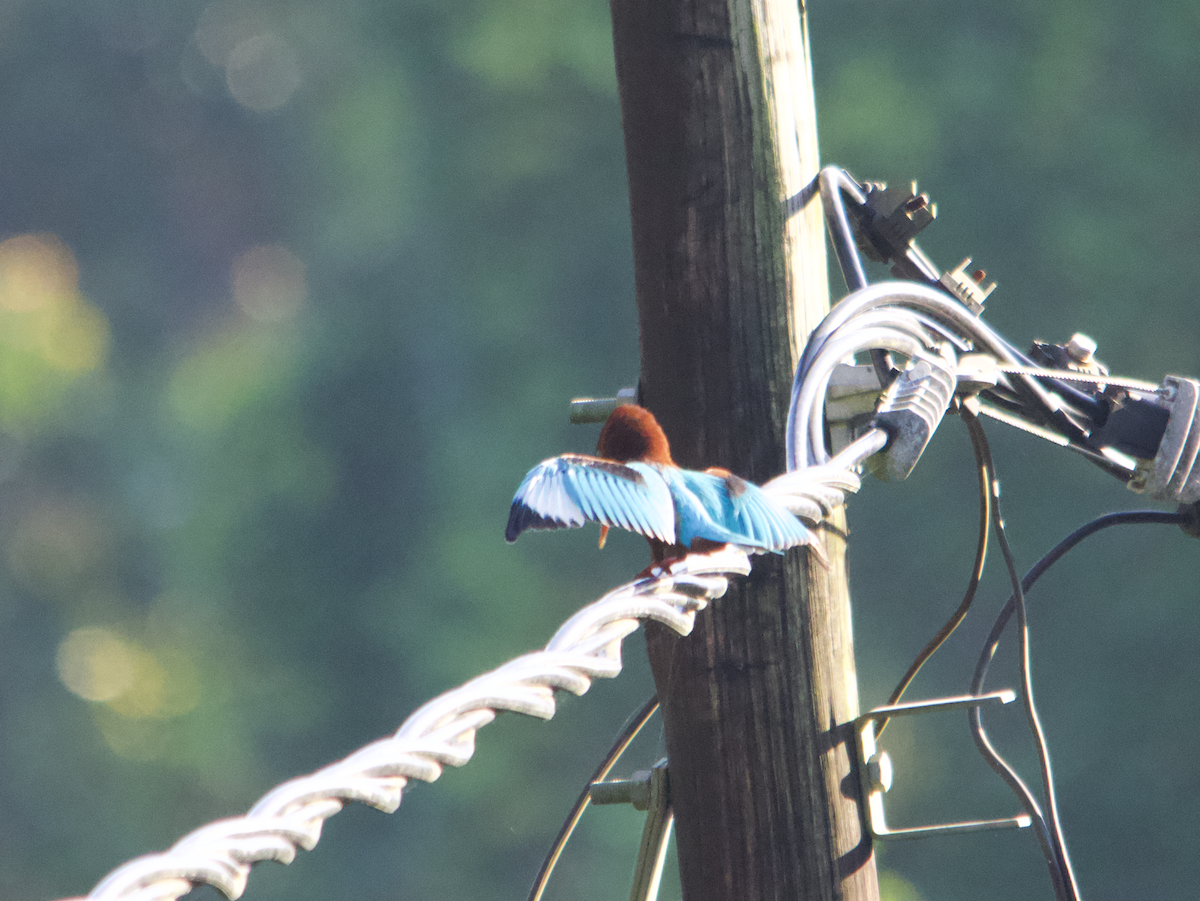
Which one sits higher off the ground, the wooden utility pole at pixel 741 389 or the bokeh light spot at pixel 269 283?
the bokeh light spot at pixel 269 283

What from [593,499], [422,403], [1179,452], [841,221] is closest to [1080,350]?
[1179,452]

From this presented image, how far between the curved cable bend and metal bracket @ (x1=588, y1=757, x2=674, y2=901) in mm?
443

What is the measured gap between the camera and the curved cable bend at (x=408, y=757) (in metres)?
0.50

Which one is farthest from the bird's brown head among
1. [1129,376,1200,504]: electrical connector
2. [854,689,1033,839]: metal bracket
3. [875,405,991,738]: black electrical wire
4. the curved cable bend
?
[1129,376,1200,504]: electrical connector

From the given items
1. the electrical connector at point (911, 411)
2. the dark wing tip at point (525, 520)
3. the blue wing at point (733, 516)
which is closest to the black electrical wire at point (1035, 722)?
the electrical connector at point (911, 411)

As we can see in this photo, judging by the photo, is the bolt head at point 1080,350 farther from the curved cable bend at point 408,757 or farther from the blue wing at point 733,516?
the curved cable bend at point 408,757

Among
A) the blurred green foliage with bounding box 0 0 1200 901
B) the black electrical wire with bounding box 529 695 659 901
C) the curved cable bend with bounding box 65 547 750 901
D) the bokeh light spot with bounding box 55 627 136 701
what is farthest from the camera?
the bokeh light spot with bounding box 55 627 136 701

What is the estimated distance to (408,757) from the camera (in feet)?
1.92

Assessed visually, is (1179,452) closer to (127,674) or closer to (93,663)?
(127,674)

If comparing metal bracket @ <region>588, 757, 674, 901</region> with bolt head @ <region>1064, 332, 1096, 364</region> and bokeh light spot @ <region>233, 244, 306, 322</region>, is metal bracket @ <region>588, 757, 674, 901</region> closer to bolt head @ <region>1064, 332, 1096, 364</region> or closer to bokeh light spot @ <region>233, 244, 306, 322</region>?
bolt head @ <region>1064, 332, 1096, 364</region>

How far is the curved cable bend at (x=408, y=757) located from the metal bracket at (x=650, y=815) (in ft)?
1.45

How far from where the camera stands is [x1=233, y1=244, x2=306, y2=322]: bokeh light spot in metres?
8.57

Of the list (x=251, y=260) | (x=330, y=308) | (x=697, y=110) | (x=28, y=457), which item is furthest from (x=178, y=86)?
(x=697, y=110)

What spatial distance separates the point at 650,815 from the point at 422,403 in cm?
706
